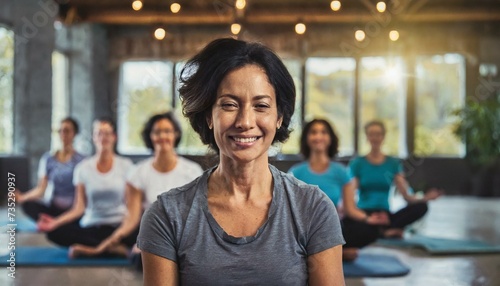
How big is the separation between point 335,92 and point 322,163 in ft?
24.8

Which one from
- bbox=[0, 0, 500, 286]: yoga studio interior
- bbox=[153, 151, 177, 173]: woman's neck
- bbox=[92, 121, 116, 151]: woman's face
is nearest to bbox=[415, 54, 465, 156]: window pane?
bbox=[0, 0, 500, 286]: yoga studio interior

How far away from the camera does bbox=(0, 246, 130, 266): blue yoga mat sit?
4.73 meters

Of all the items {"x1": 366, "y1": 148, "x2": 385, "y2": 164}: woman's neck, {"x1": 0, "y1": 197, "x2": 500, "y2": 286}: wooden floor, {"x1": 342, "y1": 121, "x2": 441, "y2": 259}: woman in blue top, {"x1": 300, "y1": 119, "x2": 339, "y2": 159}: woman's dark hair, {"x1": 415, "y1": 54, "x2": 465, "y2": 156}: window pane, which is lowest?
{"x1": 0, "y1": 197, "x2": 500, "y2": 286}: wooden floor

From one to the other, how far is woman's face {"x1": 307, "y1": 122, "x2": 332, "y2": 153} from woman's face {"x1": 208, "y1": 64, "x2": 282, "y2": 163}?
3.40 m

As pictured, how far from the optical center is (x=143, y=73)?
40.3 feet

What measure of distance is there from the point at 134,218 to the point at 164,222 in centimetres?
300

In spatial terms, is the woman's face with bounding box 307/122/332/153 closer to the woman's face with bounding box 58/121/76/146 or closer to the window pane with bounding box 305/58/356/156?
the woman's face with bounding box 58/121/76/146

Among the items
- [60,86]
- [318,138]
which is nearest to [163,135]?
[318,138]

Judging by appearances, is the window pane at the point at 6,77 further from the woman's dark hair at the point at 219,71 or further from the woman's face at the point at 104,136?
the woman's dark hair at the point at 219,71

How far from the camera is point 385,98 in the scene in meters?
12.3

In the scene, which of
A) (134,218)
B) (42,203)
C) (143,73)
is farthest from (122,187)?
(143,73)

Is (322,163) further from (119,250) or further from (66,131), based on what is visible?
(66,131)

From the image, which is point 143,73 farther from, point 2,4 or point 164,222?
point 164,222

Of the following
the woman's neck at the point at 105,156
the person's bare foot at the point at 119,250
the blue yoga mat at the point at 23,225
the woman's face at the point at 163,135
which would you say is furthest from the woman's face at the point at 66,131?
the woman's face at the point at 163,135
